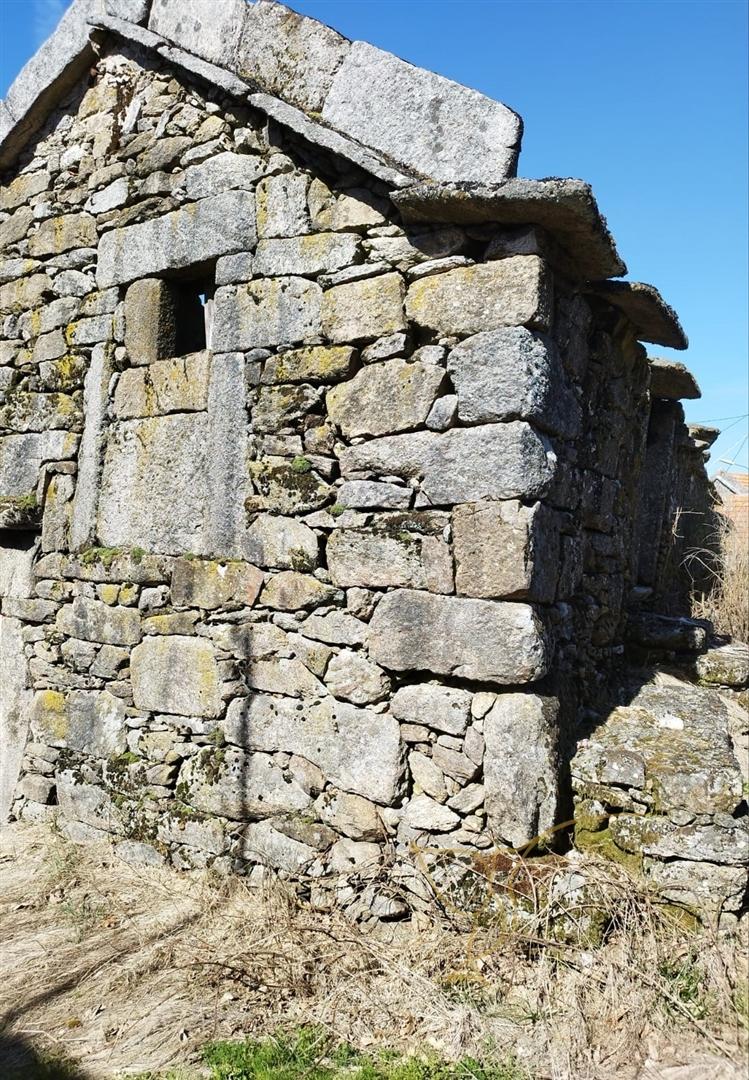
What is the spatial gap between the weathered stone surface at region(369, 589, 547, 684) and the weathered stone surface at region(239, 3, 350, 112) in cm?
220

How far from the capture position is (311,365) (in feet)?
12.3

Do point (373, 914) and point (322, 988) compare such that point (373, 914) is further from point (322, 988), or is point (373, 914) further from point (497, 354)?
point (497, 354)

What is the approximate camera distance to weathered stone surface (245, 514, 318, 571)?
146 inches

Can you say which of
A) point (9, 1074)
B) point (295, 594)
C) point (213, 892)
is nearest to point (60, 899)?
point (213, 892)

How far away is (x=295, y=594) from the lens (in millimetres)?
3721

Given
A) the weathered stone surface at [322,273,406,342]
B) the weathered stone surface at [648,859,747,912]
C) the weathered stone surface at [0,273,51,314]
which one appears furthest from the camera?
the weathered stone surface at [0,273,51,314]

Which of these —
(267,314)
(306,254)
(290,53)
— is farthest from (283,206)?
(290,53)

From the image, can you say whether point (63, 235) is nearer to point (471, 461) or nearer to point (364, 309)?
point (364, 309)

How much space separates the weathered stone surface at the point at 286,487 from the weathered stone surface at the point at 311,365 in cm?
37

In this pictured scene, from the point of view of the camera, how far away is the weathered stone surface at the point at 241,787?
12.2 feet

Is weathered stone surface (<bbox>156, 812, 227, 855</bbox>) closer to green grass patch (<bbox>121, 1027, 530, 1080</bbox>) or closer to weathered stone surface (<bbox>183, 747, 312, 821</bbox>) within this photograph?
weathered stone surface (<bbox>183, 747, 312, 821</bbox>)

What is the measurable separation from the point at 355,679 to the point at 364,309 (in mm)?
1545

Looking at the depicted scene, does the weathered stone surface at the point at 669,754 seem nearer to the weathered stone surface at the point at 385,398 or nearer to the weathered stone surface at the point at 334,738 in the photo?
the weathered stone surface at the point at 334,738

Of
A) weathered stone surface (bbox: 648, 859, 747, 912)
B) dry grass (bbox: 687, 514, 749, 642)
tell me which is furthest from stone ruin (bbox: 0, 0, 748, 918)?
dry grass (bbox: 687, 514, 749, 642)
